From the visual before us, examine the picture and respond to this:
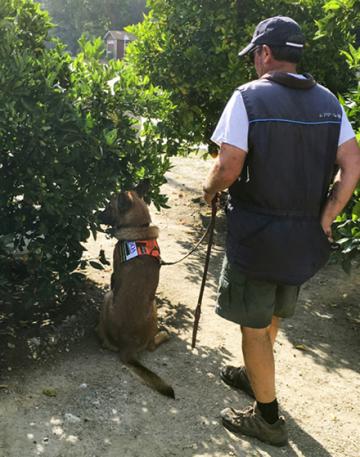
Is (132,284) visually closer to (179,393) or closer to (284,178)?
(179,393)

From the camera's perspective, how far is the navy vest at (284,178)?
3.08 metres

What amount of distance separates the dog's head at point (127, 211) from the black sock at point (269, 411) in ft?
6.18

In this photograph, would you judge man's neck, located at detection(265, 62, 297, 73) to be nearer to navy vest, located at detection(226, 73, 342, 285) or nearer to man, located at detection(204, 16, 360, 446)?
man, located at detection(204, 16, 360, 446)

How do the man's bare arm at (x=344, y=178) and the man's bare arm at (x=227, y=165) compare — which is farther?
the man's bare arm at (x=344, y=178)

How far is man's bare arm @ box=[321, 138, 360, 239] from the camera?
3.29 m

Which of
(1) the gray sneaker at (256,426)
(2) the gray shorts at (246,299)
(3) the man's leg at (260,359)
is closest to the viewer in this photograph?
(2) the gray shorts at (246,299)

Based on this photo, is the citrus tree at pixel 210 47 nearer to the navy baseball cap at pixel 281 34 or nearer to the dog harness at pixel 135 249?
the dog harness at pixel 135 249

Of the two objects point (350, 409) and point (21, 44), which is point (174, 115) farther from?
point (350, 409)

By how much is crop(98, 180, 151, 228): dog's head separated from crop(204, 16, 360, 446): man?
4.52 ft

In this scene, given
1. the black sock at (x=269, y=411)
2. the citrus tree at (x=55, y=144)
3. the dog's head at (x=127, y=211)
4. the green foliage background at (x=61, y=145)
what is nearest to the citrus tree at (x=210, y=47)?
the green foliage background at (x=61, y=145)

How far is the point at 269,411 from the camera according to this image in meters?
3.63

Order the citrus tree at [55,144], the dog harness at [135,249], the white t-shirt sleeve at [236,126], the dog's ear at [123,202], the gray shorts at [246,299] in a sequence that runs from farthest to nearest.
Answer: the dog's ear at [123,202], the dog harness at [135,249], the citrus tree at [55,144], the gray shorts at [246,299], the white t-shirt sleeve at [236,126]

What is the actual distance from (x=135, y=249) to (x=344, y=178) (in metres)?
1.94

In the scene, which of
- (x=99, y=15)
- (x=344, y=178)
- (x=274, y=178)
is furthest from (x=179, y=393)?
(x=99, y=15)
